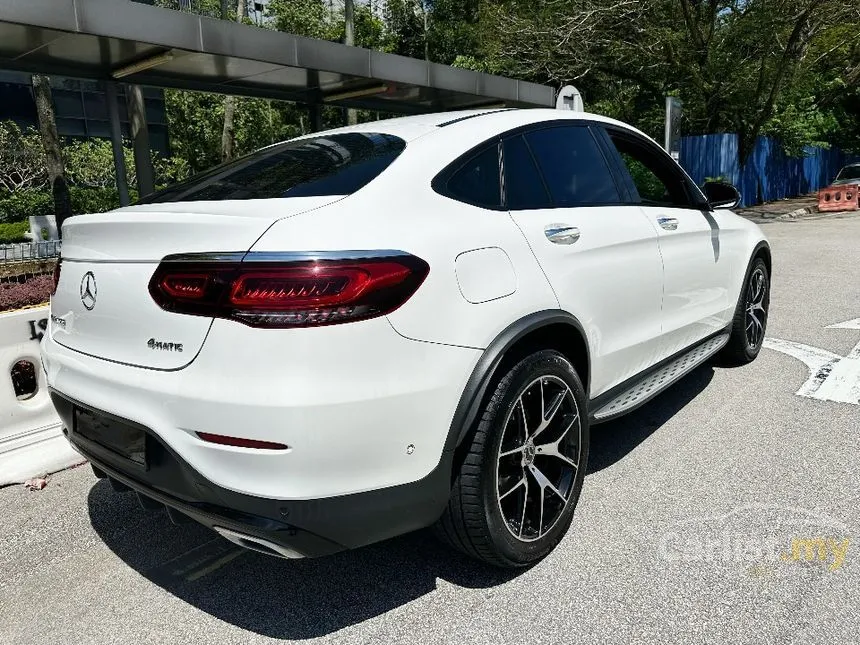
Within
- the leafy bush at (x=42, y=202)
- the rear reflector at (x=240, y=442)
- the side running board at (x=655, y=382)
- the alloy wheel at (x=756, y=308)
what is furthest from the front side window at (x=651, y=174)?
the leafy bush at (x=42, y=202)

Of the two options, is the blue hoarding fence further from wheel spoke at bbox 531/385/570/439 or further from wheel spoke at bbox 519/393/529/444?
wheel spoke at bbox 519/393/529/444

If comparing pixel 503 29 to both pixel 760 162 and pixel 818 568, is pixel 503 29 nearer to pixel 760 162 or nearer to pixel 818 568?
pixel 760 162

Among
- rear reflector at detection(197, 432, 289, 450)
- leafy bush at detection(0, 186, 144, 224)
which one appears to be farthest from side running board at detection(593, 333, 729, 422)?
leafy bush at detection(0, 186, 144, 224)

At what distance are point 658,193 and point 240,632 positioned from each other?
3314mm

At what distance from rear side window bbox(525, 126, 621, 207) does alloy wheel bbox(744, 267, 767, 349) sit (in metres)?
2.11

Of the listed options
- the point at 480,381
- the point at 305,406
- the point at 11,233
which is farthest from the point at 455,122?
the point at 11,233

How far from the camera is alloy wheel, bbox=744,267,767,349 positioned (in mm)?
5079

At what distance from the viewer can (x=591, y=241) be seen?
3.02m

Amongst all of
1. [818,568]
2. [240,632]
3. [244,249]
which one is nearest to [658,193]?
[818,568]

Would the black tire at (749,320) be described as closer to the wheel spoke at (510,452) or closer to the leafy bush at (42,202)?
the wheel spoke at (510,452)

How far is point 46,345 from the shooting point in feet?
9.11

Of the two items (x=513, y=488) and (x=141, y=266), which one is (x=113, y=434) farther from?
(x=513, y=488)

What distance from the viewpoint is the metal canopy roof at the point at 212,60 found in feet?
Result: 23.4

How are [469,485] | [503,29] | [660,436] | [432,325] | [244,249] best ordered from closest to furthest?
1. [244,249]
2. [432,325]
3. [469,485]
4. [660,436]
5. [503,29]
